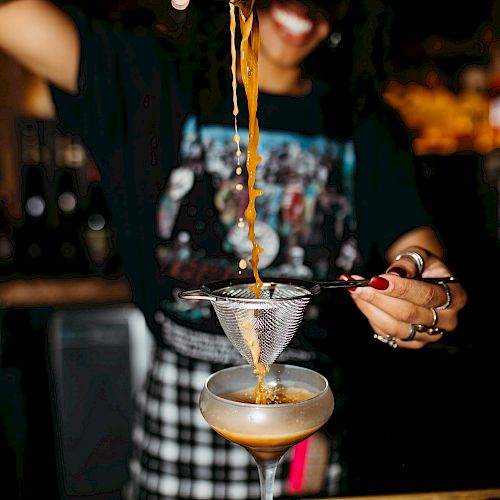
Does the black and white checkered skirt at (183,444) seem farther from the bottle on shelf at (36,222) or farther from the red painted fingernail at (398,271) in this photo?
the bottle on shelf at (36,222)

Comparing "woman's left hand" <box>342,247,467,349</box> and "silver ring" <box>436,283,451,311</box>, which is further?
"silver ring" <box>436,283,451,311</box>

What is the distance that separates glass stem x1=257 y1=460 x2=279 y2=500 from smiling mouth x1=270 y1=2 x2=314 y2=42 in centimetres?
107

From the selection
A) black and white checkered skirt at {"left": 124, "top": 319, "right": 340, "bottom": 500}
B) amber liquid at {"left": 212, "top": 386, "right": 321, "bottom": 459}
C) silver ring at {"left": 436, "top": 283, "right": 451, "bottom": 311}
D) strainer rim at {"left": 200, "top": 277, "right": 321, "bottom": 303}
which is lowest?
black and white checkered skirt at {"left": 124, "top": 319, "right": 340, "bottom": 500}

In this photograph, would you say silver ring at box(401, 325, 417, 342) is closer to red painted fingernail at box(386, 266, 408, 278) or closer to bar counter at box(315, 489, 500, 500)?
red painted fingernail at box(386, 266, 408, 278)

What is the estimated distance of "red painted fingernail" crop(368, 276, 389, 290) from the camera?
1.09 metres

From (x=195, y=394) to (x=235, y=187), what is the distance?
540 mm

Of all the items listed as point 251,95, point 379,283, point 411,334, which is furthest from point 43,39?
point 411,334

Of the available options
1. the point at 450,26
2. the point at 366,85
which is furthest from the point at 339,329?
the point at 450,26

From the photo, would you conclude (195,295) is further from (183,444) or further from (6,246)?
(6,246)

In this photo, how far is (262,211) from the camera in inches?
64.1

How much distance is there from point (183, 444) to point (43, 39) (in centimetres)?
106

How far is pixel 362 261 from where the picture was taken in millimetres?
1718

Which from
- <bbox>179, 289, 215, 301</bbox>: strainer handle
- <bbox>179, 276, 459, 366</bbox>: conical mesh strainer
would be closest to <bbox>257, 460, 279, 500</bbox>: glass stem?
<bbox>179, 276, 459, 366</bbox>: conical mesh strainer

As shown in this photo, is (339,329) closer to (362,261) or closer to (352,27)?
(362,261)
